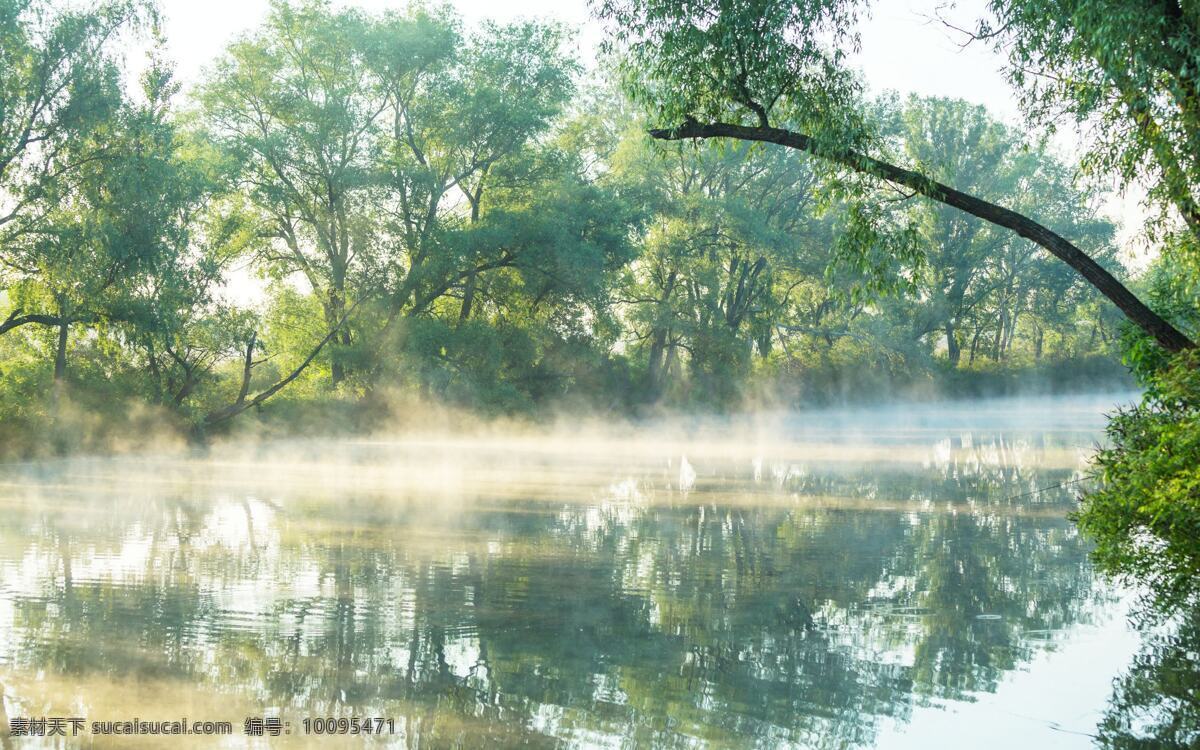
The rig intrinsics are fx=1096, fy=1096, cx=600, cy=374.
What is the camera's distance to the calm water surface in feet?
22.8

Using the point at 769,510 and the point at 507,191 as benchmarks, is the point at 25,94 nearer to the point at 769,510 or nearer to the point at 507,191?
the point at 507,191

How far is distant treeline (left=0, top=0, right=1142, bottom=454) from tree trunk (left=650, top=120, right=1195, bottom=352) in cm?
48

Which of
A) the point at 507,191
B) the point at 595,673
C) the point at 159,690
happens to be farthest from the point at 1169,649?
the point at 507,191

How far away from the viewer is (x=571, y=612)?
966 centimetres

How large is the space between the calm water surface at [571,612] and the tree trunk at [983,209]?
261 centimetres

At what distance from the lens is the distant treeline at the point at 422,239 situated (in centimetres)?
2583

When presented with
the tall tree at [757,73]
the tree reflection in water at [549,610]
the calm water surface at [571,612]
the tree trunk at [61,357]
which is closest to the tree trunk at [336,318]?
the tree trunk at [61,357]

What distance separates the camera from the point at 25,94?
25.7m

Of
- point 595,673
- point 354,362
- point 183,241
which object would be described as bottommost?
point 595,673

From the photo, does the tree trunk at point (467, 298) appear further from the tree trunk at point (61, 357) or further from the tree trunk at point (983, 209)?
the tree trunk at point (983, 209)

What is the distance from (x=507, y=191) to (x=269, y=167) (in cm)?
890

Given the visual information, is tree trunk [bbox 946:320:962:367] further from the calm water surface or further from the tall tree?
the tall tree

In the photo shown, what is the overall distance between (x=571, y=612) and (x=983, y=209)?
18.3ft

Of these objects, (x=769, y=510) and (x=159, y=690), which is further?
(x=769, y=510)
